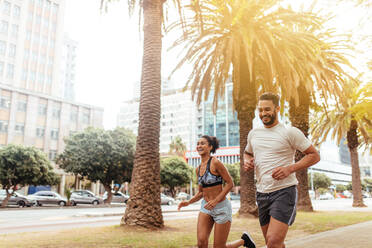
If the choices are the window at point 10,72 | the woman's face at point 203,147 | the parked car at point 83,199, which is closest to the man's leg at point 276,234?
the woman's face at point 203,147

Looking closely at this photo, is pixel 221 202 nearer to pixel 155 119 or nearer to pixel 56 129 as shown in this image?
pixel 155 119

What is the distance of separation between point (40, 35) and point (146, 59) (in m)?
67.8

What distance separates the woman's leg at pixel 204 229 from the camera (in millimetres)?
4480

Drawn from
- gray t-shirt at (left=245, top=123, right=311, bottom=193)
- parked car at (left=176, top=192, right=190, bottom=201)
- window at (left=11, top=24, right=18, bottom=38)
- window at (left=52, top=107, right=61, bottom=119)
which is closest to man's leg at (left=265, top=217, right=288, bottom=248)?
gray t-shirt at (left=245, top=123, right=311, bottom=193)

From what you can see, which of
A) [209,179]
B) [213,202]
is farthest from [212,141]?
[213,202]

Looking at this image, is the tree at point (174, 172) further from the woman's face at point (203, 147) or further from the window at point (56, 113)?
the woman's face at point (203, 147)

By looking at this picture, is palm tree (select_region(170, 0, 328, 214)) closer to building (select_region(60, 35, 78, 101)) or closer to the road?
the road

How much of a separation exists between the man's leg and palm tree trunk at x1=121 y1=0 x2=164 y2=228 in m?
6.87

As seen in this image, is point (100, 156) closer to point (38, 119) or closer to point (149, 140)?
point (38, 119)

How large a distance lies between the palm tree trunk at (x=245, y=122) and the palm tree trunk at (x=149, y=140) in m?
5.02

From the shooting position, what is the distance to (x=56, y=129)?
5453 cm

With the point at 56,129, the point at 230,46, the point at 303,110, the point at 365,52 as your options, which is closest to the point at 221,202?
the point at 365,52

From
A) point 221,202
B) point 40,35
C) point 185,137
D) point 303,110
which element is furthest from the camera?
point 185,137

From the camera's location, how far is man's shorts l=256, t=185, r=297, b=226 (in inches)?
146
